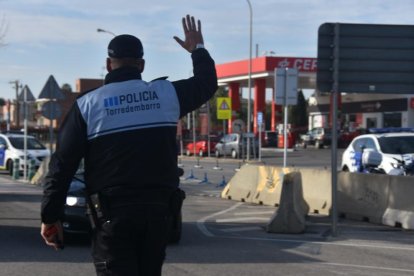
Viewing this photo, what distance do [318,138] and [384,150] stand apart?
4065 cm

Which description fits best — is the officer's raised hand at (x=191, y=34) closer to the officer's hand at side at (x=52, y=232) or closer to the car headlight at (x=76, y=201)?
the officer's hand at side at (x=52, y=232)

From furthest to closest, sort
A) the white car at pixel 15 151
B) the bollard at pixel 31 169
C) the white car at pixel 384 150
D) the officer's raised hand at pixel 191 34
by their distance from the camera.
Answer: the white car at pixel 15 151 → the bollard at pixel 31 169 → the white car at pixel 384 150 → the officer's raised hand at pixel 191 34

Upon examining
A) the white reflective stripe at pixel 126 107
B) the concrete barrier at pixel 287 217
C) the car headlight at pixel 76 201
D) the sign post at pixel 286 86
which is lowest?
the concrete barrier at pixel 287 217

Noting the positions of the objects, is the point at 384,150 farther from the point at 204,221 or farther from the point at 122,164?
the point at 122,164

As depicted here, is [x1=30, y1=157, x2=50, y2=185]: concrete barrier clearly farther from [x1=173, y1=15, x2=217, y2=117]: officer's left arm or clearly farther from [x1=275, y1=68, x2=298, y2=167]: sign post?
[x1=173, y1=15, x2=217, y2=117]: officer's left arm

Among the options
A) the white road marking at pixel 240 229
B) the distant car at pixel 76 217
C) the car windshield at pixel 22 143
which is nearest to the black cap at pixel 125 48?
the distant car at pixel 76 217

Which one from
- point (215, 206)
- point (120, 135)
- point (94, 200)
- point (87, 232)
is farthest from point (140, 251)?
point (215, 206)

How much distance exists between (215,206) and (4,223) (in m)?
5.65

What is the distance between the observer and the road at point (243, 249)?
8.19m

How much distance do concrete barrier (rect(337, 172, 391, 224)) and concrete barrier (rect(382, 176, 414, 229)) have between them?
0.39 ft

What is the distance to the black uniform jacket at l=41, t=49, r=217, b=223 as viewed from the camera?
11.6 ft

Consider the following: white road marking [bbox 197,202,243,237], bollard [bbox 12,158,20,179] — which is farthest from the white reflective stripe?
bollard [bbox 12,158,20,179]

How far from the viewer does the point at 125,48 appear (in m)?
3.75

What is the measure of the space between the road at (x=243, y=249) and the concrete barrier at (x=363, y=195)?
266 mm
